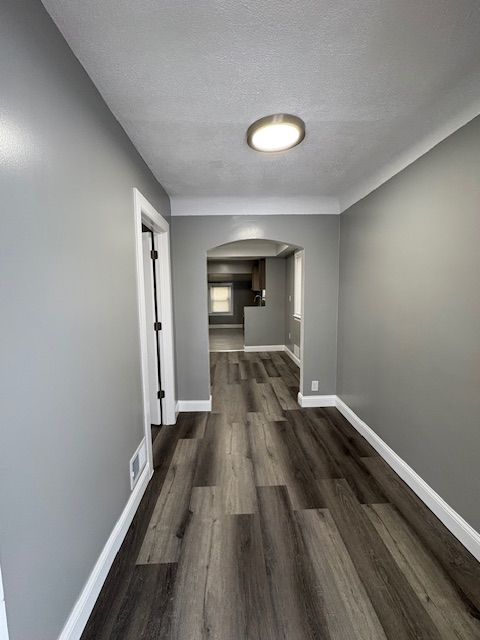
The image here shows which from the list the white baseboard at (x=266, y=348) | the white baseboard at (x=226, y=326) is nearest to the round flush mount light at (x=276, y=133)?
the white baseboard at (x=266, y=348)

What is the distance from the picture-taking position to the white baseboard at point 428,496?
1425 mm

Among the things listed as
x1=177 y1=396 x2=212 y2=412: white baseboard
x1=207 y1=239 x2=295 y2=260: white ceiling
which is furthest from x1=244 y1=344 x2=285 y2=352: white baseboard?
x1=177 y1=396 x2=212 y2=412: white baseboard

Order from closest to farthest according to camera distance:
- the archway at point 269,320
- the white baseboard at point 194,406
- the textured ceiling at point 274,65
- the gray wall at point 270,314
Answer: the textured ceiling at point 274,65 → the white baseboard at point 194,406 → the archway at point 269,320 → the gray wall at point 270,314

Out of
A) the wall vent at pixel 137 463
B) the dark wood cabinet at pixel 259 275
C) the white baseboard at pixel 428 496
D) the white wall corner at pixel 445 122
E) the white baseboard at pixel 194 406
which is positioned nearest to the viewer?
the white wall corner at pixel 445 122

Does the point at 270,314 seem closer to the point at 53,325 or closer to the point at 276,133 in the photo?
the point at 276,133

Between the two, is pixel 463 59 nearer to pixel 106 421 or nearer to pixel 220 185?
pixel 220 185

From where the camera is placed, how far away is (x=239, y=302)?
10.3 metres

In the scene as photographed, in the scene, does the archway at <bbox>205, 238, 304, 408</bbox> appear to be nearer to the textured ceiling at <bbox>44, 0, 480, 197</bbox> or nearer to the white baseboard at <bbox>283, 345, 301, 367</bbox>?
the white baseboard at <bbox>283, 345, 301, 367</bbox>

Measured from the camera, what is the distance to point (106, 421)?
4.47 feet

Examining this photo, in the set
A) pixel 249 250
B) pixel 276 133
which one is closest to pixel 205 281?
pixel 276 133

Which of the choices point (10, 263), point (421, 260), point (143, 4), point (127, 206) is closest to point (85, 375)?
point (10, 263)

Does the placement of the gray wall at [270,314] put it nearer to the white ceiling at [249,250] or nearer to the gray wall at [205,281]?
the white ceiling at [249,250]

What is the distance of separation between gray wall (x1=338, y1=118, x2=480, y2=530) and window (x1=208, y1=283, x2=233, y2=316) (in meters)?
7.78

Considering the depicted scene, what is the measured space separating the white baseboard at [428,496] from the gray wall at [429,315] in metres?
0.05
